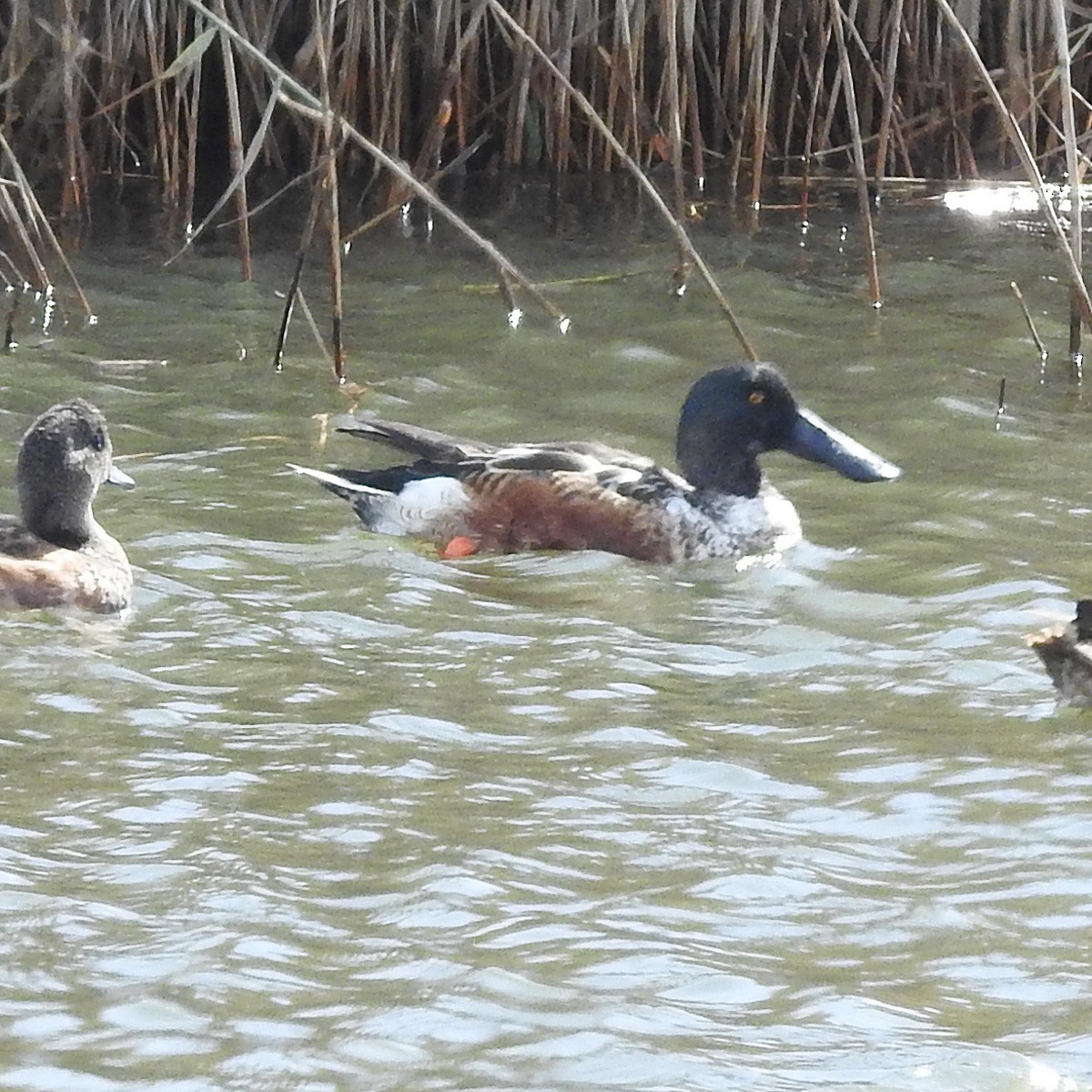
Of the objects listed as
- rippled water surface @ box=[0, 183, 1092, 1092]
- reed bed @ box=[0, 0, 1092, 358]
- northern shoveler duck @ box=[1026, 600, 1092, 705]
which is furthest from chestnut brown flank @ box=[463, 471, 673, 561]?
reed bed @ box=[0, 0, 1092, 358]

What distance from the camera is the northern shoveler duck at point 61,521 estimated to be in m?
5.50

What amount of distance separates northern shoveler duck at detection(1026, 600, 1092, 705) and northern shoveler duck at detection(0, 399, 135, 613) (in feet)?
7.19

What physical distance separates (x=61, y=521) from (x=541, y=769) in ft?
6.64

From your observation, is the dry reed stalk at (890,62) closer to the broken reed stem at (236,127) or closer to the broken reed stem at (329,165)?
the broken reed stem at (236,127)

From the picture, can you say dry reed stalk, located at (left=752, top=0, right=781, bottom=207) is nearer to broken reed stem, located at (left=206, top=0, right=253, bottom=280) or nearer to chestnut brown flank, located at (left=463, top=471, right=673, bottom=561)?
broken reed stem, located at (left=206, top=0, right=253, bottom=280)

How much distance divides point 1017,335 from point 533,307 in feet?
6.00

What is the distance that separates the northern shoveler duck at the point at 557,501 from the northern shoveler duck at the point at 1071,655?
166 centimetres

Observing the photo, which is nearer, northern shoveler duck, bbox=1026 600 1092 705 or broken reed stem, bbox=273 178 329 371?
northern shoveler duck, bbox=1026 600 1092 705

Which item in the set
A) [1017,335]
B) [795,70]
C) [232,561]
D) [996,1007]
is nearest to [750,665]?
[232,561]

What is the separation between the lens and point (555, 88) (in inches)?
404

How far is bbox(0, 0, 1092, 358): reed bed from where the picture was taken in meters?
9.27

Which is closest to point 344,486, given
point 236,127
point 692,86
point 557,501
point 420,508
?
point 420,508

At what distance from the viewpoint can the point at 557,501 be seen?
6.31 m

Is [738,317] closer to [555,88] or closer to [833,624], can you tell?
[555,88]
